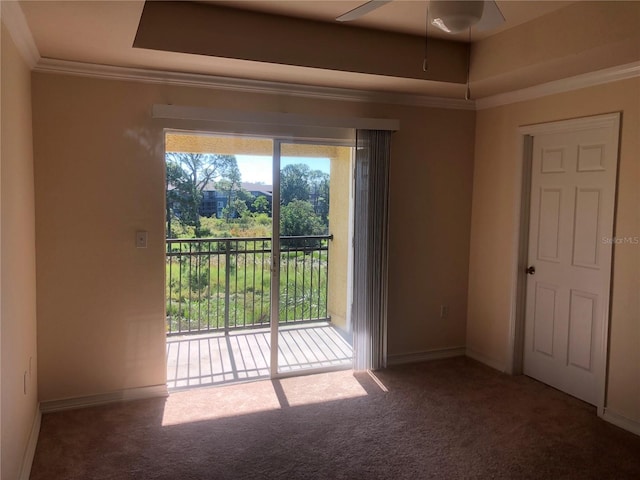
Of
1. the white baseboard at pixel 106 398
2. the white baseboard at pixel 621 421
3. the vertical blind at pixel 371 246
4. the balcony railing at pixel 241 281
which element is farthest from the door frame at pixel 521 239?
Answer: the white baseboard at pixel 106 398

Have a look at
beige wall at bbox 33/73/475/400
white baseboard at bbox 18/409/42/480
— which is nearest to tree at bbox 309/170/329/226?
beige wall at bbox 33/73/475/400

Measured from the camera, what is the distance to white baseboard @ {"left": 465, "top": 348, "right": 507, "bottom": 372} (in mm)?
3981

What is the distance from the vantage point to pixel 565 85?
10.9 feet

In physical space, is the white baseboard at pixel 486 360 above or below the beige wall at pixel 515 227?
below

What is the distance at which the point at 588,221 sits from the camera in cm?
329

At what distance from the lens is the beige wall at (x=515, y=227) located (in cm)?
297

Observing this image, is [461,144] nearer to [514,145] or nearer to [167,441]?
[514,145]

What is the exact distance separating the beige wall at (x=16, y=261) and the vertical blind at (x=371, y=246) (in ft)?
7.52

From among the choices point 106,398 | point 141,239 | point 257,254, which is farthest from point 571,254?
point 106,398

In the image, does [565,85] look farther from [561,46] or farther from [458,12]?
[458,12]

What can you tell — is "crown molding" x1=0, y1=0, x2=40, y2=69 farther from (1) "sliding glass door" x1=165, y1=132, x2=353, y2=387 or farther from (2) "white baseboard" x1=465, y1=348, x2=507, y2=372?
(2) "white baseboard" x1=465, y1=348, x2=507, y2=372

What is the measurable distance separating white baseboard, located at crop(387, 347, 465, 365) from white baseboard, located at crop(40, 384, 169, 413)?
193 centimetres

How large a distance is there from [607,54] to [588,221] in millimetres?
1145

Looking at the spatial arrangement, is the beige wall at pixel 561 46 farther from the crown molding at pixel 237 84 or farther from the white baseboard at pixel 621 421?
the white baseboard at pixel 621 421
